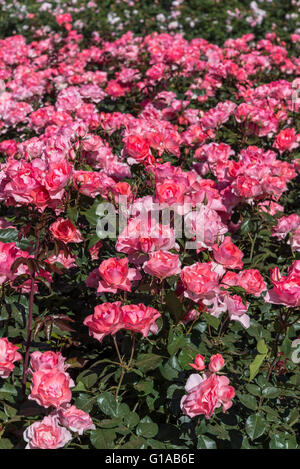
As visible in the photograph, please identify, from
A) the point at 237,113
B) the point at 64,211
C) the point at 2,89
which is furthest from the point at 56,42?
the point at 64,211

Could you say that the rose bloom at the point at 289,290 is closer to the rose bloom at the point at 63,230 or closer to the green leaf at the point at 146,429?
the green leaf at the point at 146,429

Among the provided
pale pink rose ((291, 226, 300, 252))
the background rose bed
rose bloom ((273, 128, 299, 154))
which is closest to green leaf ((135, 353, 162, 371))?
the background rose bed

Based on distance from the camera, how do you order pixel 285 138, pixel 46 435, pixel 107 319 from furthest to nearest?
pixel 285 138 → pixel 107 319 → pixel 46 435

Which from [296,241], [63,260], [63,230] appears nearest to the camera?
[63,230]

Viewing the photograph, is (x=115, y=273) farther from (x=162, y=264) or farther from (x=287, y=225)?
(x=287, y=225)

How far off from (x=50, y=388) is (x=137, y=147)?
111 centimetres

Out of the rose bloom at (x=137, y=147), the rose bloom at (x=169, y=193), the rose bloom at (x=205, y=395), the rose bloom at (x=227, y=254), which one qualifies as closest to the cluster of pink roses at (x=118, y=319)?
the rose bloom at (x=205, y=395)

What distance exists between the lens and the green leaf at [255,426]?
1.52 metres

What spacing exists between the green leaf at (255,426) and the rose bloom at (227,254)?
489mm

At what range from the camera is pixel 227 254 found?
1.70 meters

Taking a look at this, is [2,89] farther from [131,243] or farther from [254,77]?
[131,243]

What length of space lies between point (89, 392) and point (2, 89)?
3.13m

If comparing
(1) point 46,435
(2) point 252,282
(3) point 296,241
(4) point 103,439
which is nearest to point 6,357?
(1) point 46,435

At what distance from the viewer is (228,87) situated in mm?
4055
